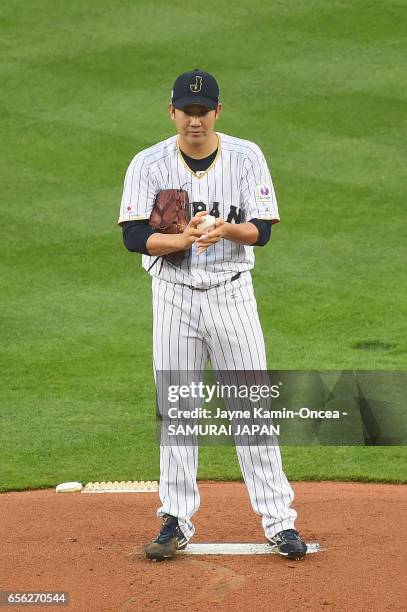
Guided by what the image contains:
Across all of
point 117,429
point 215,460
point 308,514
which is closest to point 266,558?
point 308,514

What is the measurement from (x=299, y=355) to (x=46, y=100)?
656 cm

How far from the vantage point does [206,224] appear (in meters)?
5.07

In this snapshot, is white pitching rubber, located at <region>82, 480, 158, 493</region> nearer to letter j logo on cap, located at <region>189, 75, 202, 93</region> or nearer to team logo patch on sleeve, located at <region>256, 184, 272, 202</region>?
team logo patch on sleeve, located at <region>256, 184, 272, 202</region>

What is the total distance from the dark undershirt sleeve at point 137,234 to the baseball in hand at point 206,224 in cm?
29

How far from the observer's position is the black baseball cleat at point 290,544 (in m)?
5.34

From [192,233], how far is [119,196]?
7328 mm

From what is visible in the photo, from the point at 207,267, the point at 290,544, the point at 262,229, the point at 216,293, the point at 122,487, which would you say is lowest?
the point at 290,544

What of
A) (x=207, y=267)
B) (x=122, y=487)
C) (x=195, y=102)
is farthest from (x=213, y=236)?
(x=122, y=487)

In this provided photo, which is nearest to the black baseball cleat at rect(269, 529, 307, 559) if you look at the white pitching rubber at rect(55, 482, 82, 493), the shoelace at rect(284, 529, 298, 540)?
the shoelace at rect(284, 529, 298, 540)

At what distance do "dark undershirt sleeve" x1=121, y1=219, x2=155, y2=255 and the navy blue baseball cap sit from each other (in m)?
0.53

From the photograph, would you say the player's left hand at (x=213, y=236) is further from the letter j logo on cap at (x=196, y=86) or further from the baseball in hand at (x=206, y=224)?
the letter j logo on cap at (x=196, y=86)

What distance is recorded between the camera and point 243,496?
655 cm

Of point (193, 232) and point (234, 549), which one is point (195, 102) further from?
point (234, 549)

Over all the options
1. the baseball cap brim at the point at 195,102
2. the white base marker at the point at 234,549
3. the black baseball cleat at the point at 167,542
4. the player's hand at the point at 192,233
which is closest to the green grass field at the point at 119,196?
the white base marker at the point at 234,549
